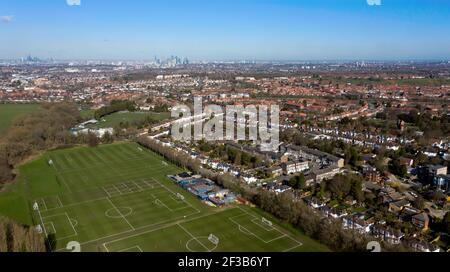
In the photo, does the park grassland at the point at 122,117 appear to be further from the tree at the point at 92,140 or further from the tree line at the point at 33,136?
the tree at the point at 92,140

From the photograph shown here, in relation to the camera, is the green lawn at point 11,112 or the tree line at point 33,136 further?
the green lawn at point 11,112

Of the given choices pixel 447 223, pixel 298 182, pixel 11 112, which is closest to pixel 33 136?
pixel 11 112

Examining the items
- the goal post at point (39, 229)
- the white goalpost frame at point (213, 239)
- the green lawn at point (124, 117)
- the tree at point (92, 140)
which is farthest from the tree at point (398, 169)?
the green lawn at point (124, 117)
